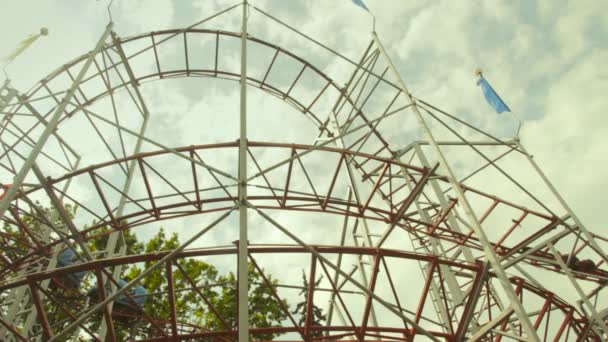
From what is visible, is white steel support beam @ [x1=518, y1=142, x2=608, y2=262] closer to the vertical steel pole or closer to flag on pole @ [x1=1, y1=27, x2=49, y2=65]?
the vertical steel pole

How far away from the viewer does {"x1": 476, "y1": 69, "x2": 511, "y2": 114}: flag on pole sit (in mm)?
10844

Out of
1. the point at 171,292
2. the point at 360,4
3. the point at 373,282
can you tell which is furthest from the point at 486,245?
the point at 360,4

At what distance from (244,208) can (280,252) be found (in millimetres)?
991

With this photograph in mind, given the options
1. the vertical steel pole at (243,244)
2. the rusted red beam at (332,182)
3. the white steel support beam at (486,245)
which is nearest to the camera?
the vertical steel pole at (243,244)

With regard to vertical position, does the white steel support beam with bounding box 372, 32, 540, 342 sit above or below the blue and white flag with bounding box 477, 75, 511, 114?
below

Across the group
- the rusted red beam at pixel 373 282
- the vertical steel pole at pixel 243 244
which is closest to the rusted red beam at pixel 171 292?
the vertical steel pole at pixel 243 244

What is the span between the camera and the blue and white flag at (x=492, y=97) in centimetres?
1084

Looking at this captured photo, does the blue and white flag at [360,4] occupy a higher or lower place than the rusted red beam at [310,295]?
higher

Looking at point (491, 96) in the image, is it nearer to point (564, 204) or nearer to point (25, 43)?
point (564, 204)

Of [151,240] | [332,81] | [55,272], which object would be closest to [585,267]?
[332,81]

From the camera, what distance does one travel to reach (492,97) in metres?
11.1

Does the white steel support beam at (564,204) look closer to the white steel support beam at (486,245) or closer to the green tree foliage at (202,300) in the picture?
the white steel support beam at (486,245)

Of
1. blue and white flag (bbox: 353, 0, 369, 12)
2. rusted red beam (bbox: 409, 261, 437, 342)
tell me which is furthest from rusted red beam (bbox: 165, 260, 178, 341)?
blue and white flag (bbox: 353, 0, 369, 12)

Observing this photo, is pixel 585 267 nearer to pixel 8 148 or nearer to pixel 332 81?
pixel 332 81
